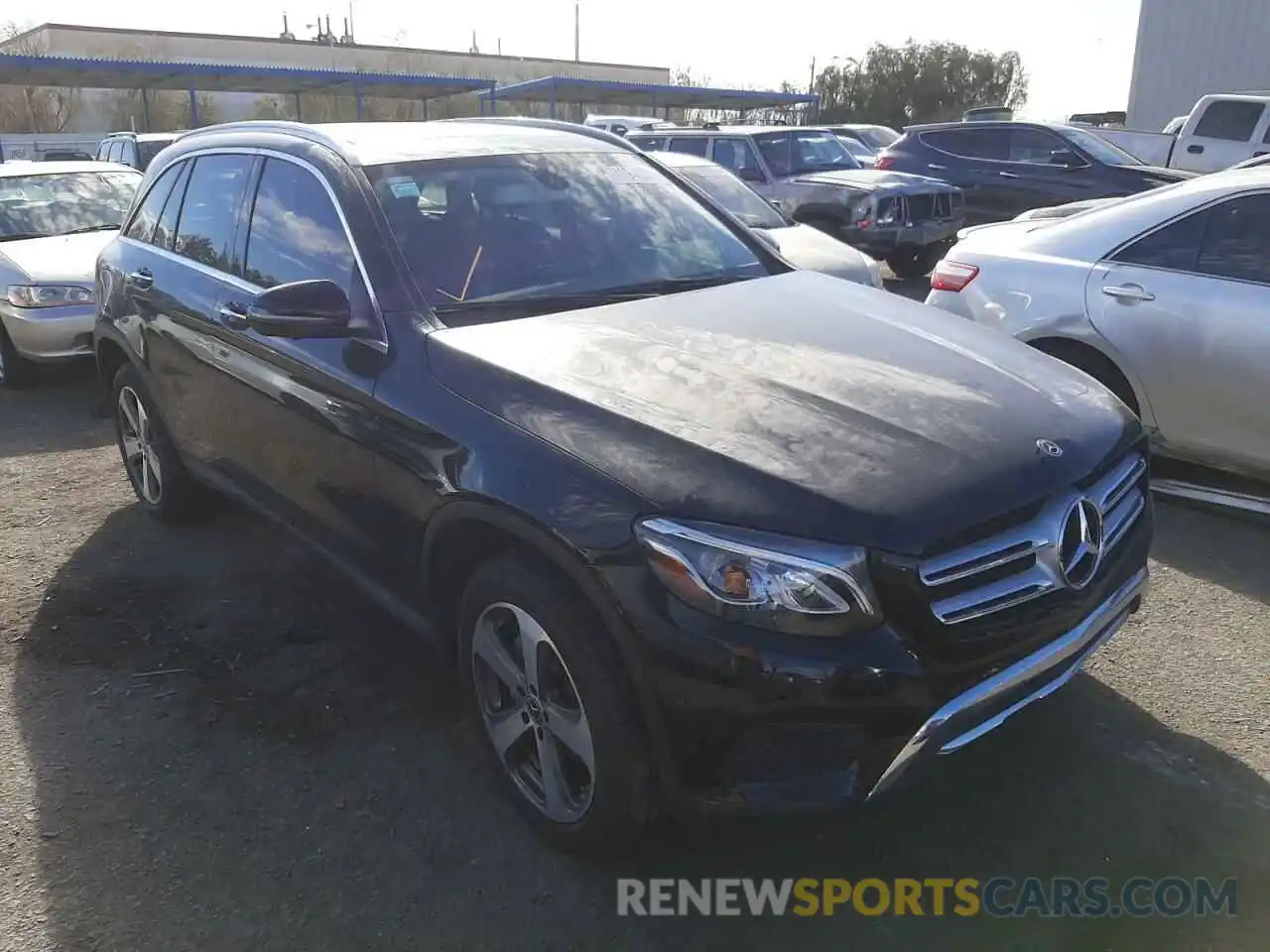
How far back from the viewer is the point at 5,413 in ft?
23.9

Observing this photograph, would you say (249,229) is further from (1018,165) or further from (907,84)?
(907,84)

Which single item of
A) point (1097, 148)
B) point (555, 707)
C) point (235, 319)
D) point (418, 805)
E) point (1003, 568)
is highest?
point (1097, 148)

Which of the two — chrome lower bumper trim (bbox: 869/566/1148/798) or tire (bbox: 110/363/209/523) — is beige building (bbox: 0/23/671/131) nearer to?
tire (bbox: 110/363/209/523)

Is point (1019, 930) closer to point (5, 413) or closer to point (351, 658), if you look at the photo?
point (351, 658)

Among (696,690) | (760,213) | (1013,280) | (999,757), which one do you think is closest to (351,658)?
(696,690)

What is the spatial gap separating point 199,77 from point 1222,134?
30.7m

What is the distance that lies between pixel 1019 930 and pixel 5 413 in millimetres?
7467

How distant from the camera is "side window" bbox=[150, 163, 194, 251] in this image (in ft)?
14.8

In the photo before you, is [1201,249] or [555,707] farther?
[1201,249]

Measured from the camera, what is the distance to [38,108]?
138 feet

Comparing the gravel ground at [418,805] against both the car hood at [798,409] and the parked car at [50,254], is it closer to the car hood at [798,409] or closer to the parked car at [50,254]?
the car hood at [798,409]

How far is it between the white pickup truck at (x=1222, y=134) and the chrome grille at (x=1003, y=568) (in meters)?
14.6

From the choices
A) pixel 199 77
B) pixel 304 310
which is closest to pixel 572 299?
pixel 304 310

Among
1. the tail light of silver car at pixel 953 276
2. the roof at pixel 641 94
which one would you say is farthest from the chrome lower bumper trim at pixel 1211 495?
the roof at pixel 641 94
